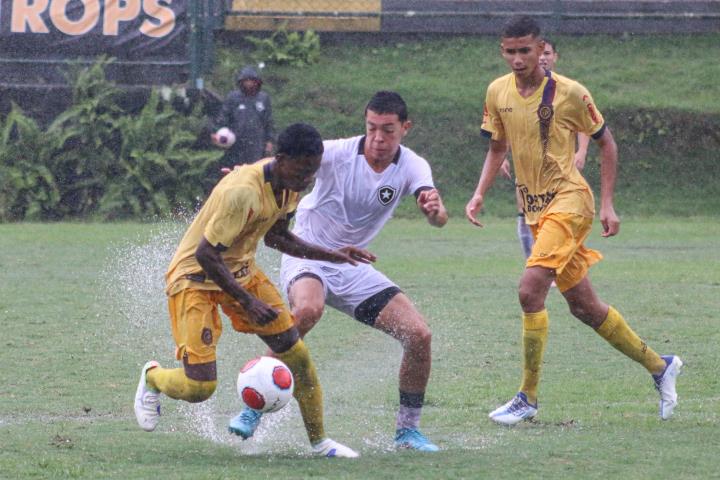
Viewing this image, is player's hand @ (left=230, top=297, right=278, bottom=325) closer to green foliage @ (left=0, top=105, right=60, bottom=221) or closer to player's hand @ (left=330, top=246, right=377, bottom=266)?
player's hand @ (left=330, top=246, right=377, bottom=266)

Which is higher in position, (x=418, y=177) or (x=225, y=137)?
(x=418, y=177)

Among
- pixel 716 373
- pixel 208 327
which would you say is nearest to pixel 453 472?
pixel 208 327

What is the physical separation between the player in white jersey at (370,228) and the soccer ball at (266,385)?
1.99ft

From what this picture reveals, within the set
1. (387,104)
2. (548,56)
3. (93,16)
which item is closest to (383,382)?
(387,104)

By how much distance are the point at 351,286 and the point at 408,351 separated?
461 mm

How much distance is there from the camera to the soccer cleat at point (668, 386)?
23.4ft

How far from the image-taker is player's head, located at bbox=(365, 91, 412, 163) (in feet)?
22.0

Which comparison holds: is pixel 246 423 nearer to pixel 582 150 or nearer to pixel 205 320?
pixel 205 320

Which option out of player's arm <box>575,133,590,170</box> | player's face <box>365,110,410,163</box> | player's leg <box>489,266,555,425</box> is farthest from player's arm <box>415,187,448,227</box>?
player's arm <box>575,133,590,170</box>

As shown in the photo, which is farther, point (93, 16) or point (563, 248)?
point (93, 16)

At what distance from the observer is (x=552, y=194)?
293 inches

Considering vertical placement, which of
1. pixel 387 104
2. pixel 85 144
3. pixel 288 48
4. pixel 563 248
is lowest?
pixel 85 144

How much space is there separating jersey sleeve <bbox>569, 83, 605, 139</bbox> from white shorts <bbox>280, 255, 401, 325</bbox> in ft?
4.99

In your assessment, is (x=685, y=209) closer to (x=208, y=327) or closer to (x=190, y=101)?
(x=190, y=101)
